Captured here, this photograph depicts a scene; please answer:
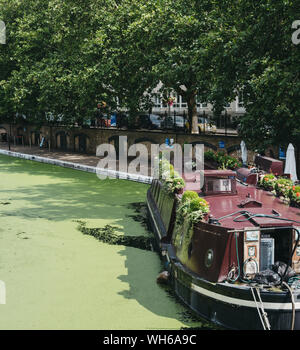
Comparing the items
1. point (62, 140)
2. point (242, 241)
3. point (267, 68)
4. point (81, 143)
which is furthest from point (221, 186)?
point (62, 140)

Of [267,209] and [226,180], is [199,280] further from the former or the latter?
[226,180]

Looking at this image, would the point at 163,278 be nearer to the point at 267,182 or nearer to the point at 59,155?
the point at 267,182

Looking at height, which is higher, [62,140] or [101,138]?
[101,138]

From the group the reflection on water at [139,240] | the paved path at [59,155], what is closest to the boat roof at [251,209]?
the reflection on water at [139,240]

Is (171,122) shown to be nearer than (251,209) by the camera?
No

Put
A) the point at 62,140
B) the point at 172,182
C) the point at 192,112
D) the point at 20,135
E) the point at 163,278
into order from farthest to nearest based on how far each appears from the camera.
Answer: the point at 20,135 → the point at 62,140 → the point at 192,112 → the point at 172,182 → the point at 163,278

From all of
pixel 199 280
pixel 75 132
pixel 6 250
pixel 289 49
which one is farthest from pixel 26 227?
pixel 75 132

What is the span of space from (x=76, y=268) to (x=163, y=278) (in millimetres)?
2550

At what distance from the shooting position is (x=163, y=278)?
37.7 ft

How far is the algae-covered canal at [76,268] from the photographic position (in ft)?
32.3

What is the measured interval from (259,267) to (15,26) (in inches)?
1211

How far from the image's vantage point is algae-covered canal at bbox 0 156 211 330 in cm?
986

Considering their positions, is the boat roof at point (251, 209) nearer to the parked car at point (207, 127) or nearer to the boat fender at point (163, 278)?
the boat fender at point (163, 278)

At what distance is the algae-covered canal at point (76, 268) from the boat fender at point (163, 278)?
0.46 feet
